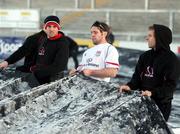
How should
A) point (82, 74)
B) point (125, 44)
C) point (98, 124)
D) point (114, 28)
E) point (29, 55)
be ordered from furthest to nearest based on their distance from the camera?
point (114, 28) → point (125, 44) → point (29, 55) → point (82, 74) → point (98, 124)

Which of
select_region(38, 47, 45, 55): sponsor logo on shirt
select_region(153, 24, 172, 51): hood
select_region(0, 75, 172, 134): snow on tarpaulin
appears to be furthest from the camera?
select_region(38, 47, 45, 55): sponsor logo on shirt

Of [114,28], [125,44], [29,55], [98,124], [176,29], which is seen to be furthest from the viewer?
[114,28]

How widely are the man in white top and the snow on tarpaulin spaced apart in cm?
25

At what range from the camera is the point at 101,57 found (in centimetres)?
540

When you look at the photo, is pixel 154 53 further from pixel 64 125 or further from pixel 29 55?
pixel 29 55

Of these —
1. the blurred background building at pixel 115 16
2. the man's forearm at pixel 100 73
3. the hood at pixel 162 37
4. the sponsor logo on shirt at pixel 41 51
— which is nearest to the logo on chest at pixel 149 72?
the hood at pixel 162 37

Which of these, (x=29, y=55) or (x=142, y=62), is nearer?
(x=142, y=62)

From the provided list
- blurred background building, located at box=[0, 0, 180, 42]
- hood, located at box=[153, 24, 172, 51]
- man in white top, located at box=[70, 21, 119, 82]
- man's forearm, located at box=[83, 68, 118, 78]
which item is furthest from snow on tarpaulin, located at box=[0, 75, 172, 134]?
blurred background building, located at box=[0, 0, 180, 42]

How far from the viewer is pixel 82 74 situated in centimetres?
519

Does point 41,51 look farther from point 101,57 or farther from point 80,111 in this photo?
point 80,111

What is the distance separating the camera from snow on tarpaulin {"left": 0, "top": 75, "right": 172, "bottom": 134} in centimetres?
424

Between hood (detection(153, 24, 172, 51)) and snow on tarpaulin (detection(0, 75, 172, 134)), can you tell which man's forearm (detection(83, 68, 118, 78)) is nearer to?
snow on tarpaulin (detection(0, 75, 172, 134))

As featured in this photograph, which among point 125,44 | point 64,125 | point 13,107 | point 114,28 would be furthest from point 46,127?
point 114,28

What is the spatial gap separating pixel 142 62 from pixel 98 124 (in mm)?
902
